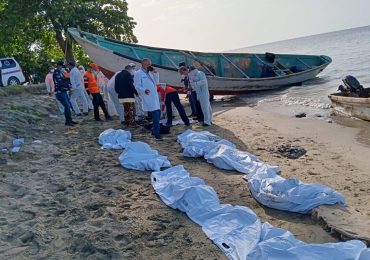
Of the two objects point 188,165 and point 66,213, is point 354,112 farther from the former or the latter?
point 66,213

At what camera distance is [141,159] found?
20.3ft

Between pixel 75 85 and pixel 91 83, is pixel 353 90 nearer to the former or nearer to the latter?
pixel 91 83

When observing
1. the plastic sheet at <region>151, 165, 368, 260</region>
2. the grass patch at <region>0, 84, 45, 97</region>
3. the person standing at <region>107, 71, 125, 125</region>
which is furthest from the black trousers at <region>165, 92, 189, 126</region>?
the grass patch at <region>0, 84, 45, 97</region>

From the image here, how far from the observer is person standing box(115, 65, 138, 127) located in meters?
9.12

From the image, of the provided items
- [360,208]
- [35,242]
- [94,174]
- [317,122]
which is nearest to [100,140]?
[94,174]

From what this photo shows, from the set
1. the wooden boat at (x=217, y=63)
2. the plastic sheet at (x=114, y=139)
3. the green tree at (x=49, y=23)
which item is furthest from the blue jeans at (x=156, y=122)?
the green tree at (x=49, y=23)

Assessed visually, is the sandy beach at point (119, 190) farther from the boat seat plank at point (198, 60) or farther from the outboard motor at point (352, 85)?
the boat seat plank at point (198, 60)

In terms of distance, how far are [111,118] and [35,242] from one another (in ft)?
25.0

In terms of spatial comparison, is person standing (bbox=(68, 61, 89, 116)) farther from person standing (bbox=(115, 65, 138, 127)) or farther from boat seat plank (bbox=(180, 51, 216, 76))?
boat seat plank (bbox=(180, 51, 216, 76))

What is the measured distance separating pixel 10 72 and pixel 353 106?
60.4 ft

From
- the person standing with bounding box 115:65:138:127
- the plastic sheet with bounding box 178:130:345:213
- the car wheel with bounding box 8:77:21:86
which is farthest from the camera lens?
the car wheel with bounding box 8:77:21:86

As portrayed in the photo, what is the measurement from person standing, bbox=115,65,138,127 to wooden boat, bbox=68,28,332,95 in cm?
525

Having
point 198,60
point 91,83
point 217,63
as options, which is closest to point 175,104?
point 91,83

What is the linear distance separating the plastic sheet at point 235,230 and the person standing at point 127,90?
416 cm
